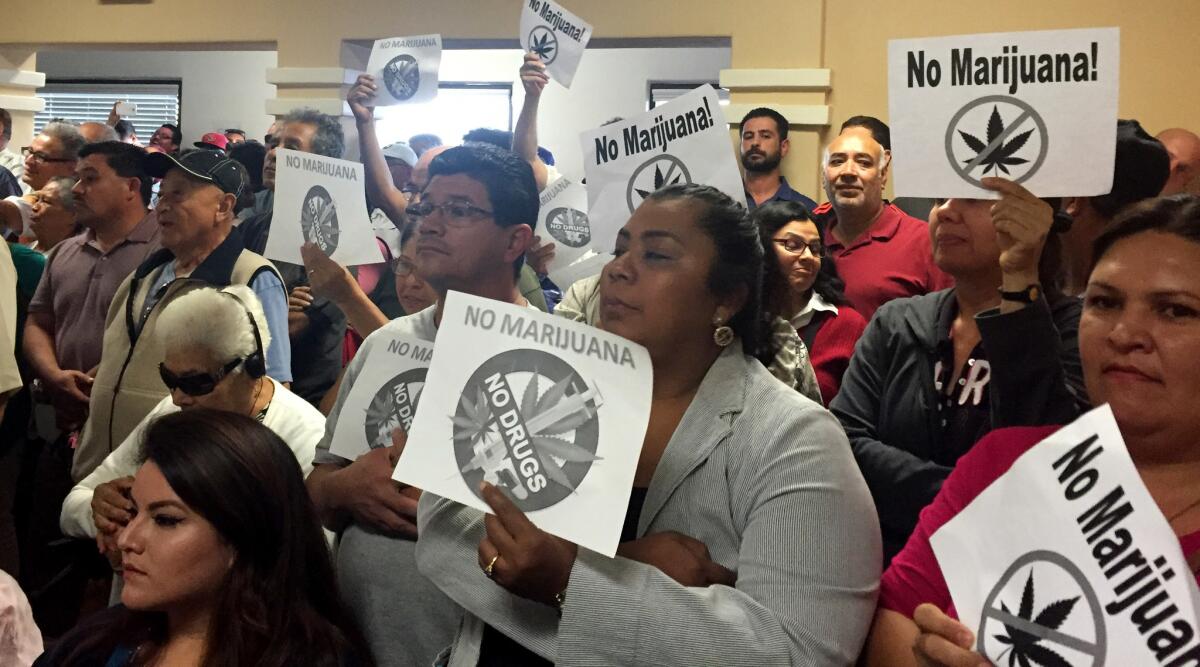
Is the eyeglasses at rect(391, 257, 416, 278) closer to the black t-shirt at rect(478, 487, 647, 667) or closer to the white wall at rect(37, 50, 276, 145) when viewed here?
the black t-shirt at rect(478, 487, 647, 667)

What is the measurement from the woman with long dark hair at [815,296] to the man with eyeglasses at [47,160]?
3.78 m

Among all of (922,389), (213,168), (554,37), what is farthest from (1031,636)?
(554,37)

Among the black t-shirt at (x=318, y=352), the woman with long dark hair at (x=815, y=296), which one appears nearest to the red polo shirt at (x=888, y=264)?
the woman with long dark hair at (x=815, y=296)

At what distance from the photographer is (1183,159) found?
435cm

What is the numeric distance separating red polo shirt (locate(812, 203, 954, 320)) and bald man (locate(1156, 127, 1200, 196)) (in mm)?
972

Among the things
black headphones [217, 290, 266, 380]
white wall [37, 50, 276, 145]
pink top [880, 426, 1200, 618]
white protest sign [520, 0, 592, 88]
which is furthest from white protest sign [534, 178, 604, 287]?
white wall [37, 50, 276, 145]

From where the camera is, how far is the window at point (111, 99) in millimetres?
11852

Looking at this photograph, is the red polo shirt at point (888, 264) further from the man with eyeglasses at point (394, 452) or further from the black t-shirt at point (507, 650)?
the black t-shirt at point (507, 650)

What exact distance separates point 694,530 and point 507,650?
321 millimetres

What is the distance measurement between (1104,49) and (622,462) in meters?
1.05

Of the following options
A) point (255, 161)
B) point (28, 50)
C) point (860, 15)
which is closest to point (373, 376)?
point (255, 161)

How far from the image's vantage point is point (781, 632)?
5.00ft

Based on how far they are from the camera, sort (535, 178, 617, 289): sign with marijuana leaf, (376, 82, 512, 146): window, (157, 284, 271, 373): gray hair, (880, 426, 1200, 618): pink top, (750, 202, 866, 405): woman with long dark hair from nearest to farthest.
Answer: (880, 426, 1200, 618): pink top < (157, 284, 271, 373): gray hair < (750, 202, 866, 405): woman with long dark hair < (535, 178, 617, 289): sign with marijuana leaf < (376, 82, 512, 146): window

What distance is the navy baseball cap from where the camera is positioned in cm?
366
